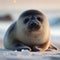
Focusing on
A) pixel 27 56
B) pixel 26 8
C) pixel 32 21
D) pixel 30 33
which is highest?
pixel 26 8

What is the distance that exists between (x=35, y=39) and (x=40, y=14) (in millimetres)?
280

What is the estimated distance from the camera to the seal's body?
3.46m

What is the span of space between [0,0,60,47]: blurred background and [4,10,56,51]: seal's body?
1932 millimetres

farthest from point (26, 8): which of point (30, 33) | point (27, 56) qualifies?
point (27, 56)

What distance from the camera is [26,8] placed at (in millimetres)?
7531

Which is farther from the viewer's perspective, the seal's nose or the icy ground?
the seal's nose

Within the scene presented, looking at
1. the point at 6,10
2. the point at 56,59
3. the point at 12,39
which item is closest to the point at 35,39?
the point at 12,39

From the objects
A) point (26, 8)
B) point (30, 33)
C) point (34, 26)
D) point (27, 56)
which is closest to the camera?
point (27, 56)

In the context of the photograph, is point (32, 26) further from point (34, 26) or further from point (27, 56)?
point (27, 56)

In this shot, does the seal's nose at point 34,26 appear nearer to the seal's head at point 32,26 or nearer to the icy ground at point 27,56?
the seal's head at point 32,26

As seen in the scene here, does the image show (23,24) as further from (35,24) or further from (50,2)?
(50,2)

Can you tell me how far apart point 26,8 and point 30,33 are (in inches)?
161

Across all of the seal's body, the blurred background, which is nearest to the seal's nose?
the seal's body

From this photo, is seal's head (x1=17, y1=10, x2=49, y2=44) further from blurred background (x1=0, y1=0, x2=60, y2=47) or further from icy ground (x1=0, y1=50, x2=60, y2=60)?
blurred background (x1=0, y1=0, x2=60, y2=47)
